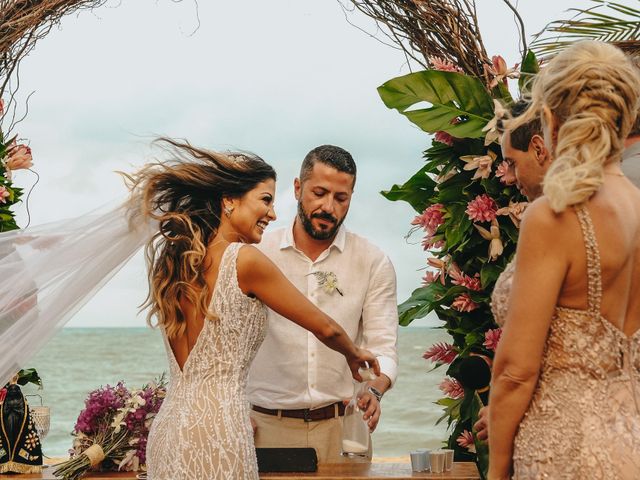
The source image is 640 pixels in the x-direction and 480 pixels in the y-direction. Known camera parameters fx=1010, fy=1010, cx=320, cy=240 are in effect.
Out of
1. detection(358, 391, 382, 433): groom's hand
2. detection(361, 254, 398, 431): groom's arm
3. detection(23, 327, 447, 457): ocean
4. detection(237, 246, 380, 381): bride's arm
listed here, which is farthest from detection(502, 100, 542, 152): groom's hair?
detection(23, 327, 447, 457): ocean

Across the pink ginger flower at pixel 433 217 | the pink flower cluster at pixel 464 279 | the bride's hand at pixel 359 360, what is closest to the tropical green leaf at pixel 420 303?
the pink flower cluster at pixel 464 279

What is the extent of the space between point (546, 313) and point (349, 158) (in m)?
2.73

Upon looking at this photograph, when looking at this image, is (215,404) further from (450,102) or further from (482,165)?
(450,102)

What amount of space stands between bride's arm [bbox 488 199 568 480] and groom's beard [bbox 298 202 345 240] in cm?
252

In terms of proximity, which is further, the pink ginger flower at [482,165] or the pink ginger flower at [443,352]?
the pink ginger flower at [443,352]

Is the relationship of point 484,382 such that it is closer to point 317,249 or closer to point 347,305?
point 347,305

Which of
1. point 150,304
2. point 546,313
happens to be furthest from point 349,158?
point 546,313

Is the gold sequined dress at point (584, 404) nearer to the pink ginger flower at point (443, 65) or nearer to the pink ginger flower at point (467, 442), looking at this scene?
the pink ginger flower at point (467, 442)

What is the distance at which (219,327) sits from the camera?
385cm

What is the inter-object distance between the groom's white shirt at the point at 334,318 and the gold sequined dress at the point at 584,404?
218 centimetres

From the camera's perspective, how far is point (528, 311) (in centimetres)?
275

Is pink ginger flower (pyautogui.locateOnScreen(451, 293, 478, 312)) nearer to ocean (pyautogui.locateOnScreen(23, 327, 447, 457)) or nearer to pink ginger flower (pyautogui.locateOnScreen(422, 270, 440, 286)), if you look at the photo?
pink ginger flower (pyautogui.locateOnScreen(422, 270, 440, 286))

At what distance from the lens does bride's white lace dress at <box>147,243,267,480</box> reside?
3.79m

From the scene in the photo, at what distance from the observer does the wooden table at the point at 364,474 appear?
446 centimetres
